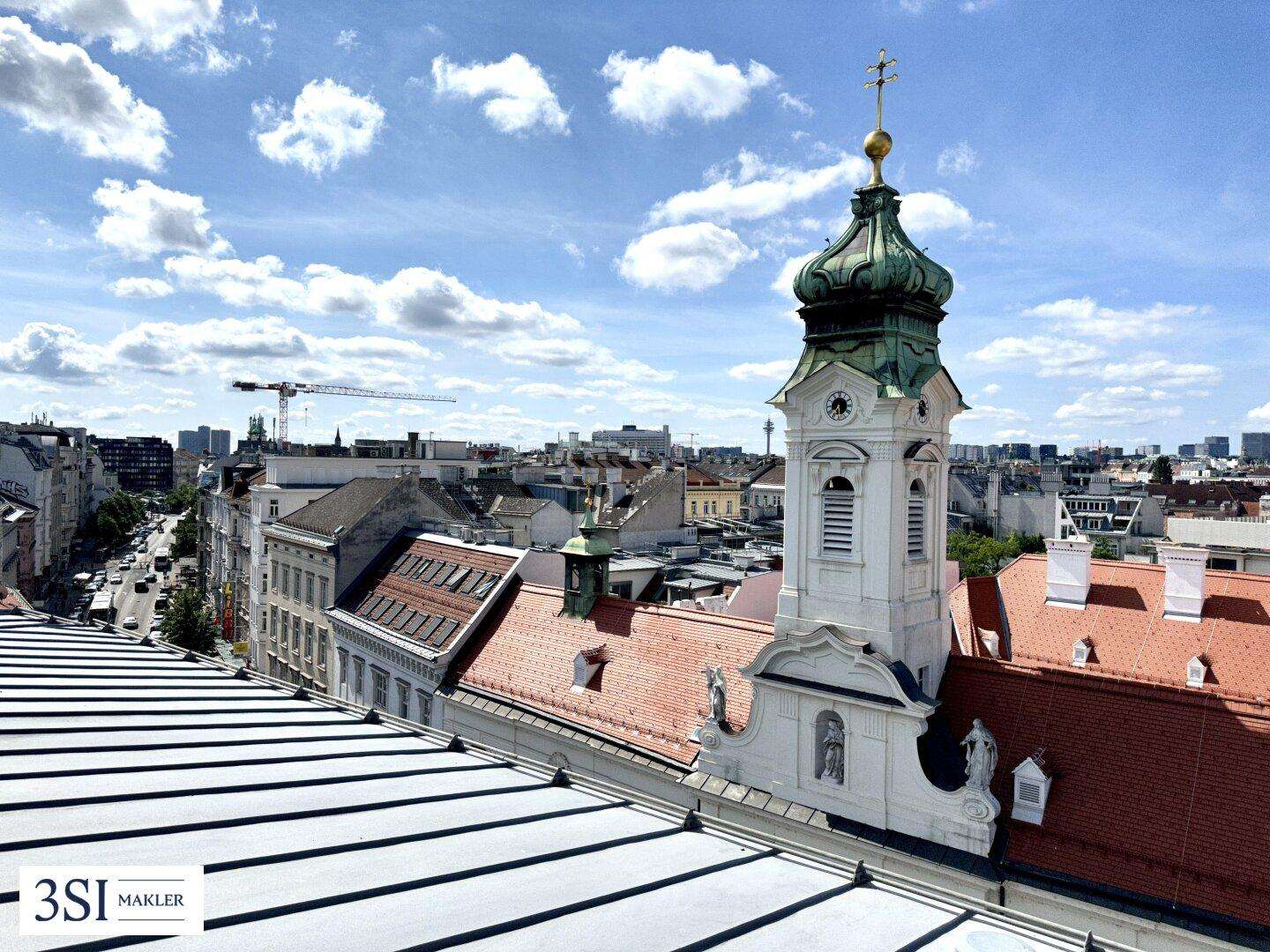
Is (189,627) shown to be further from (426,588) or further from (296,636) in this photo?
(426,588)

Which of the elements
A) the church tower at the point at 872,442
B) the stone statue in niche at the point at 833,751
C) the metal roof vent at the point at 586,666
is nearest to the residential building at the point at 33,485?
the metal roof vent at the point at 586,666

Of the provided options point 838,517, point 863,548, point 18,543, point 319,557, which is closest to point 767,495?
point 319,557

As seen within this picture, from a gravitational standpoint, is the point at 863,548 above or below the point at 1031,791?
above

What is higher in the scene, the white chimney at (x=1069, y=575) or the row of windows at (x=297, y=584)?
the white chimney at (x=1069, y=575)

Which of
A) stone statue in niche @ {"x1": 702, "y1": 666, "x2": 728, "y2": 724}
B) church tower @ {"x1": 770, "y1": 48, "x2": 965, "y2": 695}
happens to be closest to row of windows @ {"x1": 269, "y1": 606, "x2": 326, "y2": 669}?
stone statue in niche @ {"x1": 702, "y1": 666, "x2": 728, "y2": 724}

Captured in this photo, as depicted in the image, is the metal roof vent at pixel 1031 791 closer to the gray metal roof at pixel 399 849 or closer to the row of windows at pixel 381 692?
the gray metal roof at pixel 399 849

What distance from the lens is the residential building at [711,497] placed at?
109 m

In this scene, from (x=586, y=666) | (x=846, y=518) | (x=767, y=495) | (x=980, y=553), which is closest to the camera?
(x=846, y=518)

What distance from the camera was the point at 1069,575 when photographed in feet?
102

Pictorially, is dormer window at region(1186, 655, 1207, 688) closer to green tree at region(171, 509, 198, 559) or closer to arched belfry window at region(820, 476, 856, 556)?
arched belfry window at region(820, 476, 856, 556)

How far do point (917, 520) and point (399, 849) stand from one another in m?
15.7

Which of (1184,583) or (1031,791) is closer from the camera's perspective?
(1031,791)

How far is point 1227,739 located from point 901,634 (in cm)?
690

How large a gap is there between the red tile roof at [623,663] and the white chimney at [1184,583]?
16.1m
